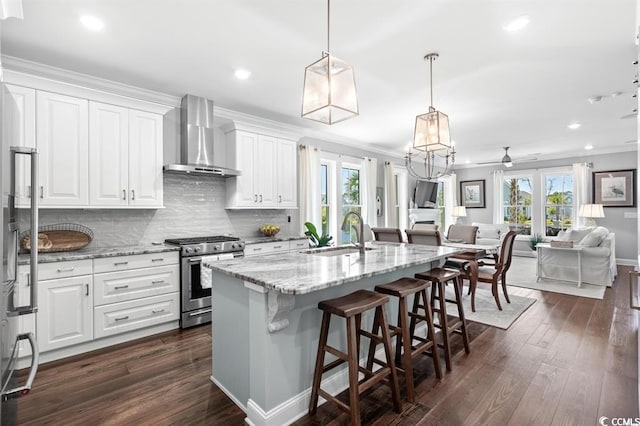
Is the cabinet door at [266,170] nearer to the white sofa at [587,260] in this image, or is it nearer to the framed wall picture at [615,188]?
the white sofa at [587,260]

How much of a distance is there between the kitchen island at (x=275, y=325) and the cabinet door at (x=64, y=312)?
4.72 feet

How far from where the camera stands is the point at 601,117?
4.78 m

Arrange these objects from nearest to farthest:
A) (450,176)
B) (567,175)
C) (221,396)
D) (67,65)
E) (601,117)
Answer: (221,396)
(67,65)
(601,117)
(567,175)
(450,176)

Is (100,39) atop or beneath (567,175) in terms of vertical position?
atop

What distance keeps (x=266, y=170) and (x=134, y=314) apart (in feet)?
7.68

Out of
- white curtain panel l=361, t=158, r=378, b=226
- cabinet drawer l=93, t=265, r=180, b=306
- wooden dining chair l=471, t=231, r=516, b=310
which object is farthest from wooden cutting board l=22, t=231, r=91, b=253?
white curtain panel l=361, t=158, r=378, b=226

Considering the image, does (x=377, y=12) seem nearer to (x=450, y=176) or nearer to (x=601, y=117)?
(x=601, y=117)

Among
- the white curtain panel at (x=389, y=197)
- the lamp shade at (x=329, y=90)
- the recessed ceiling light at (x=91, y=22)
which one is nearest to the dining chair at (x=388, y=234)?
the white curtain panel at (x=389, y=197)

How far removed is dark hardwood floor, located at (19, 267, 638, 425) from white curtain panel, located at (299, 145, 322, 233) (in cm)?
248

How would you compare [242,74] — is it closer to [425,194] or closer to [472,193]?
[425,194]

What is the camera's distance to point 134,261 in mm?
3115

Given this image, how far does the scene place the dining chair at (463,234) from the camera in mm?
5082

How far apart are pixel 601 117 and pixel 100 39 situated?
6.40m

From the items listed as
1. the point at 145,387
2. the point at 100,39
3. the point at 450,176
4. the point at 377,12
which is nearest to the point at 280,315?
the point at 145,387
